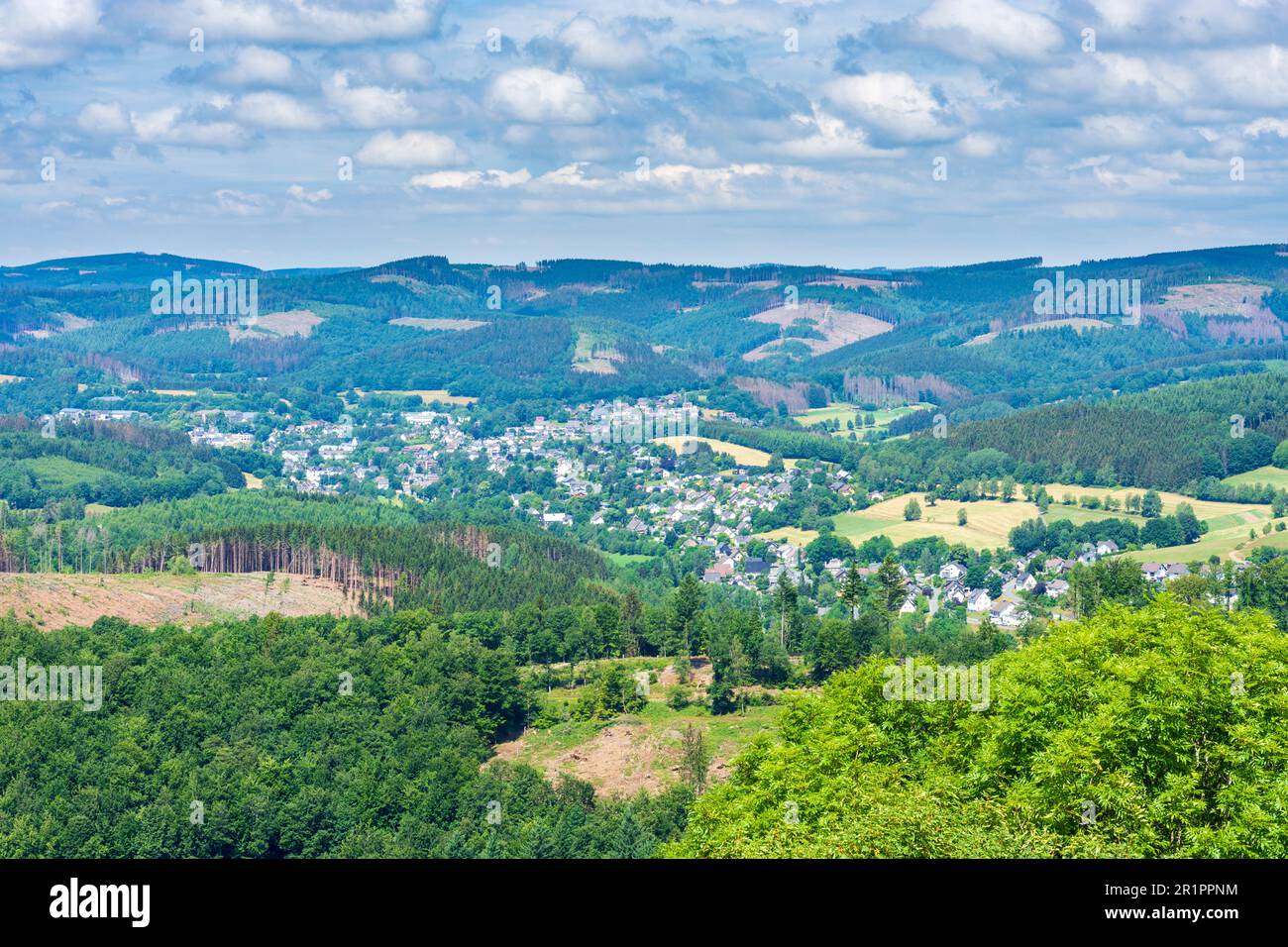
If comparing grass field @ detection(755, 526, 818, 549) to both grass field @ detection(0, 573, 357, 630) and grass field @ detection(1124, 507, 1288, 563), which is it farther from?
grass field @ detection(0, 573, 357, 630)

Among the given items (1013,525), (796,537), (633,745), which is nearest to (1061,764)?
(633,745)

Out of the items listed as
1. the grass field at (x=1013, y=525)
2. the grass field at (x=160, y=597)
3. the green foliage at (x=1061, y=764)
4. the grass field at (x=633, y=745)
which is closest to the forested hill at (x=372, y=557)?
the grass field at (x=160, y=597)

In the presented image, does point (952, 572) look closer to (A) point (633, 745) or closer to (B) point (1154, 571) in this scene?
(B) point (1154, 571)

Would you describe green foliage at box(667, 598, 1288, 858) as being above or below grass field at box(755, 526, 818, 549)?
above

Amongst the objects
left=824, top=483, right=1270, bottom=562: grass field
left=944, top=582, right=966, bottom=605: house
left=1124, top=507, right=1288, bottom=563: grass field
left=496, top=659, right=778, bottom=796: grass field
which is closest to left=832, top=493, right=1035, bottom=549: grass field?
left=824, top=483, right=1270, bottom=562: grass field

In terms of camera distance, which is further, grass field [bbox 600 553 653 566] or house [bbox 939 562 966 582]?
grass field [bbox 600 553 653 566]

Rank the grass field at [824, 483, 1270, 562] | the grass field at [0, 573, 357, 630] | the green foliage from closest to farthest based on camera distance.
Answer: the green foliage
the grass field at [0, 573, 357, 630]
the grass field at [824, 483, 1270, 562]

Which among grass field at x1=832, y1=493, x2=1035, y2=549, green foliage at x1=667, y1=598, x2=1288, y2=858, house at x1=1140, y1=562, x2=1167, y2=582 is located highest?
green foliage at x1=667, y1=598, x2=1288, y2=858

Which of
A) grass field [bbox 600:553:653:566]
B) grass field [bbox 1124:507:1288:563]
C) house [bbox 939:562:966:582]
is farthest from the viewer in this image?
grass field [bbox 600:553:653:566]
